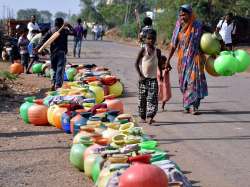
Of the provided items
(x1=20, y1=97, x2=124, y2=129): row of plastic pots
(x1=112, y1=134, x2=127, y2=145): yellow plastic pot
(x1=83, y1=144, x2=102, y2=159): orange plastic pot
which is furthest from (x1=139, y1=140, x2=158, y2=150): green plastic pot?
(x1=20, y1=97, x2=124, y2=129): row of plastic pots

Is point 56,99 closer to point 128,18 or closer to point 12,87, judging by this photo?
point 12,87

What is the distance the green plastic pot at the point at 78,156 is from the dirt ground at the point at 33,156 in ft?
0.33

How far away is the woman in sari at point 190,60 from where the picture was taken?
10.8 metres

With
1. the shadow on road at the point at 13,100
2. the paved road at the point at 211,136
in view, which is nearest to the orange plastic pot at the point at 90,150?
the paved road at the point at 211,136

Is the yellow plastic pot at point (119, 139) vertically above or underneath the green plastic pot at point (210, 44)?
underneath

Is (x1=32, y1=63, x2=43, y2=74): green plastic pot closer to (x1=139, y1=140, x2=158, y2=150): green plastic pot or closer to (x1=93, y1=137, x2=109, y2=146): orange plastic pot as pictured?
(x1=93, y1=137, x2=109, y2=146): orange plastic pot

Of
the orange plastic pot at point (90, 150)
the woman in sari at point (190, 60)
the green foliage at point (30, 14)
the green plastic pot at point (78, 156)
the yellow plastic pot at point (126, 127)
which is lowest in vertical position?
the green foliage at point (30, 14)

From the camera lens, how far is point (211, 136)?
9031 millimetres

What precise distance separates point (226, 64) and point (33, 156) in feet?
13.1

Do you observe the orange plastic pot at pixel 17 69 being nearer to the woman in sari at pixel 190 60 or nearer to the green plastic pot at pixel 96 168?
the woman in sari at pixel 190 60

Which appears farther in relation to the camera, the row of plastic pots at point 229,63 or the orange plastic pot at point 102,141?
the row of plastic pots at point 229,63

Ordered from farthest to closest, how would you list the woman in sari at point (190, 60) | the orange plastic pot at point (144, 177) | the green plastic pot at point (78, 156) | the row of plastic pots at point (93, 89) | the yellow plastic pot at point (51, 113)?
the row of plastic pots at point (93, 89) < the woman in sari at point (190, 60) < the yellow plastic pot at point (51, 113) < the green plastic pot at point (78, 156) < the orange plastic pot at point (144, 177)

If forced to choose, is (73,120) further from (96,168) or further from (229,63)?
(229,63)


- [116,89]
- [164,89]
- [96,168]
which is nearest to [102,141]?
[96,168]
